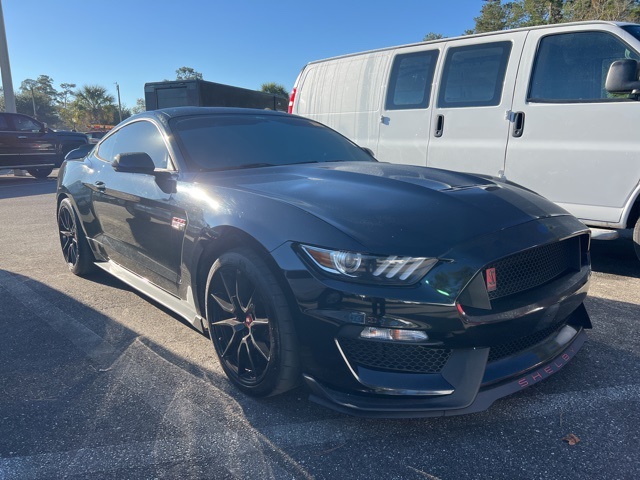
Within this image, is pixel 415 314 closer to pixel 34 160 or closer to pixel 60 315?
pixel 60 315

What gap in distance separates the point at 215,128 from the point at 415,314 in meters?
2.13

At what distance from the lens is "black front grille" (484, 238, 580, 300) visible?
2057 mm

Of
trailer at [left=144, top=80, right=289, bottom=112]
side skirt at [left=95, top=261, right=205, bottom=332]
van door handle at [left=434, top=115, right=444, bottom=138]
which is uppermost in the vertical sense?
trailer at [left=144, top=80, right=289, bottom=112]

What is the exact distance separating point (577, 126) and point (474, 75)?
124cm

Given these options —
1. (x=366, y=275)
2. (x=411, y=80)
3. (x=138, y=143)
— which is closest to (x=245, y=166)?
(x=138, y=143)

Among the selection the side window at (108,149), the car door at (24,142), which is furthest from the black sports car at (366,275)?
the car door at (24,142)

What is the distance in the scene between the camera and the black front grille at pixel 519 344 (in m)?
2.07

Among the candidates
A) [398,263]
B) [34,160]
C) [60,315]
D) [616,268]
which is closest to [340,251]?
[398,263]

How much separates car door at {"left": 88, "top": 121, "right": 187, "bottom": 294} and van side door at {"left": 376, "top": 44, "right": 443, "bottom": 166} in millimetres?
3003

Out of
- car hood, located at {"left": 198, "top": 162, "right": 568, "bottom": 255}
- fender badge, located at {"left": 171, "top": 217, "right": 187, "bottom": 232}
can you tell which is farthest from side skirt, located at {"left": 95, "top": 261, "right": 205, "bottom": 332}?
car hood, located at {"left": 198, "top": 162, "right": 568, "bottom": 255}

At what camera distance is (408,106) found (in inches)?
217

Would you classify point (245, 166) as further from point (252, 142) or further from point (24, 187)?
point (24, 187)

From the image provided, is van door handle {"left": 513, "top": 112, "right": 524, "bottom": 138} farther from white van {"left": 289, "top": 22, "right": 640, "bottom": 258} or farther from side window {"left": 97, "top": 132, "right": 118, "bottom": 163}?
side window {"left": 97, "top": 132, "right": 118, "bottom": 163}

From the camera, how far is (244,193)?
8.25 feet
